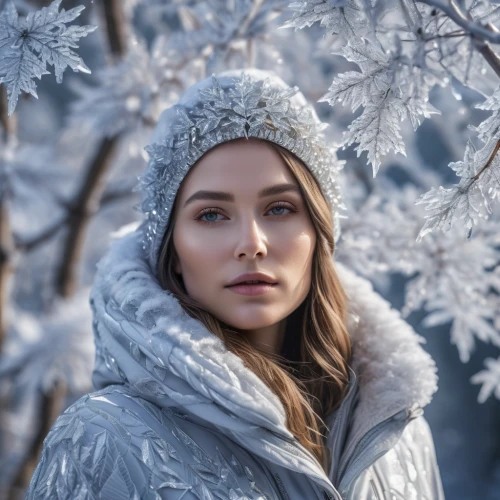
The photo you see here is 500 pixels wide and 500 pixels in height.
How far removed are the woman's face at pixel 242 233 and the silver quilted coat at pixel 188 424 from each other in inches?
3.2

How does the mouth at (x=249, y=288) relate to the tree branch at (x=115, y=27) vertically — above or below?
below

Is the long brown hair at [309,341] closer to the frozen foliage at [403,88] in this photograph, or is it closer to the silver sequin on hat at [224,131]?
the silver sequin on hat at [224,131]

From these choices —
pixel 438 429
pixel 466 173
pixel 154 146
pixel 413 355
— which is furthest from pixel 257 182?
pixel 438 429

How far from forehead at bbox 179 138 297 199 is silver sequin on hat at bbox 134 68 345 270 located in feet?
0.05

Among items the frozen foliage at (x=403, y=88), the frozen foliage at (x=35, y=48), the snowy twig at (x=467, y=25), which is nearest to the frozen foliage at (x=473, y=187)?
the frozen foliage at (x=403, y=88)

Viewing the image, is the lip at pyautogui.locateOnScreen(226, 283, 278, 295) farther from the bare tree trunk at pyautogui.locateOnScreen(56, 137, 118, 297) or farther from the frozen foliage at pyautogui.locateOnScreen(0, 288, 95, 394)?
the frozen foliage at pyautogui.locateOnScreen(0, 288, 95, 394)

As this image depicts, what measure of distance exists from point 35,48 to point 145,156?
0.72 metres

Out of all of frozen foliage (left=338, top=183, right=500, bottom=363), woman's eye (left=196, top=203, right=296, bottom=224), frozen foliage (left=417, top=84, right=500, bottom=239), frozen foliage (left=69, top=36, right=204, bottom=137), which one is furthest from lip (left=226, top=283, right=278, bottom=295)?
frozen foliage (left=69, top=36, right=204, bottom=137)

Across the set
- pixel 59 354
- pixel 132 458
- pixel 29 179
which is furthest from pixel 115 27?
pixel 132 458

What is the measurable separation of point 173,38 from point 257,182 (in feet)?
2.87

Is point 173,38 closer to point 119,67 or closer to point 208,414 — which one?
point 119,67

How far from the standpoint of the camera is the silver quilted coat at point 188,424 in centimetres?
102

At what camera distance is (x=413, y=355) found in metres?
1.37

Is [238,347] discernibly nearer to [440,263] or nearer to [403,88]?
[403,88]
